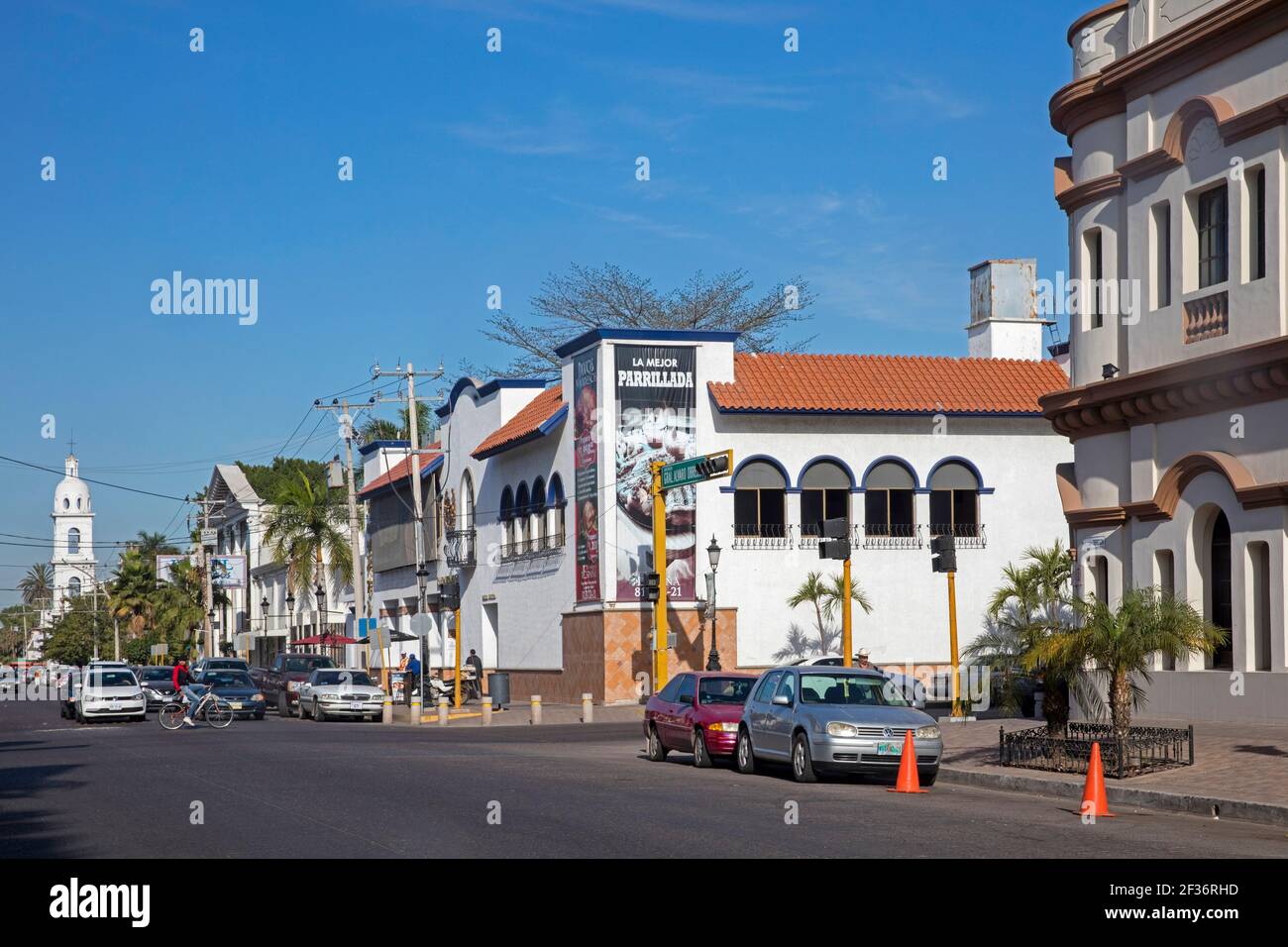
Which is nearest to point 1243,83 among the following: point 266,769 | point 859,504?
point 266,769

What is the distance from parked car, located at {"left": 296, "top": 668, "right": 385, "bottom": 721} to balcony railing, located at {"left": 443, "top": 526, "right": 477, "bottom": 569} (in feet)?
46.6

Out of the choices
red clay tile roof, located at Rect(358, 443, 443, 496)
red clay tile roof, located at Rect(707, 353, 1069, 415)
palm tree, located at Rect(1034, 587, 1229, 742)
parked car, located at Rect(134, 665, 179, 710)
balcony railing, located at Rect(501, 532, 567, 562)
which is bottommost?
parked car, located at Rect(134, 665, 179, 710)

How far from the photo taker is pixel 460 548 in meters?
58.8

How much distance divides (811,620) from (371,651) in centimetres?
2878

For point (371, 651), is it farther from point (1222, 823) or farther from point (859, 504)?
point (1222, 823)

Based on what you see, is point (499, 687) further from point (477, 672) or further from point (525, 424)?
point (525, 424)

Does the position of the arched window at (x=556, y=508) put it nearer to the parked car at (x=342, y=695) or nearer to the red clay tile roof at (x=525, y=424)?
the red clay tile roof at (x=525, y=424)

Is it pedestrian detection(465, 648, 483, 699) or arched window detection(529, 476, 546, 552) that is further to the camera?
pedestrian detection(465, 648, 483, 699)

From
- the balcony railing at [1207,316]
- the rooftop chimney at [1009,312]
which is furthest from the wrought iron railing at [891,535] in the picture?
the balcony railing at [1207,316]

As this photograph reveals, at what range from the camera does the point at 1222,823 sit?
15742 millimetres

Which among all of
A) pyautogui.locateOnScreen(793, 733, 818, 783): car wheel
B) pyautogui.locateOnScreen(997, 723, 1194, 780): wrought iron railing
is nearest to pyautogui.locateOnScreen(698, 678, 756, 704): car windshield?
pyautogui.locateOnScreen(793, 733, 818, 783): car wheel

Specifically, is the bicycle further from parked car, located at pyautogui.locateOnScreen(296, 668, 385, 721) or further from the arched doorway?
the arched doorway

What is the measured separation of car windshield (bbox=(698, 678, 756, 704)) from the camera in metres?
24.5

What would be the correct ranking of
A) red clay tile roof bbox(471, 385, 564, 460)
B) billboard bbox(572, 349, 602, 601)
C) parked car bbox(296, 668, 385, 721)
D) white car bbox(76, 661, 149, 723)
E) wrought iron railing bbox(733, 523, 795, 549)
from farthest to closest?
red clay tile roof bbox(471, 385, 564, 460), wrought iron railing bbox(733, 523, 795, 549), billboard bbox(572, 349, 602, 601), parked car bbox(296, 668, 385, 721), white car bbox(76, 661, 149, 723)
